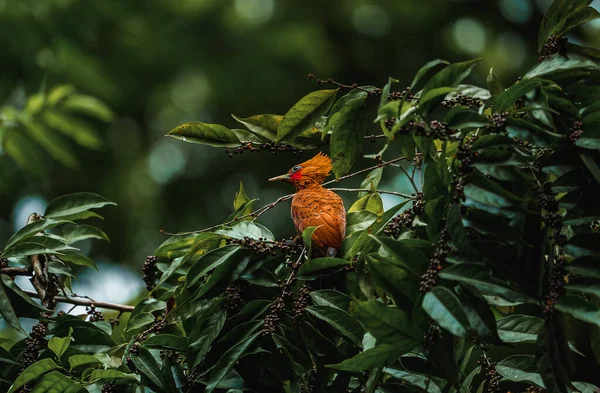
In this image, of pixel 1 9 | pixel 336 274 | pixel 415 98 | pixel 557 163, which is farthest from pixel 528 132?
pixel 1 9

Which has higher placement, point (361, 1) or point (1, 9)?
point (361, 1)

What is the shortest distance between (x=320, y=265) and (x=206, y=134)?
362 millimetres

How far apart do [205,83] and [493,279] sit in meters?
4.27

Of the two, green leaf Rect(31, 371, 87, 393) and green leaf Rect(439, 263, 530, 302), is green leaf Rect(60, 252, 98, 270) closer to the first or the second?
green leaf Rect(31, 371, 87, 393)

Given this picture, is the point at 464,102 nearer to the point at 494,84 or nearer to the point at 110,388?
the point at 494,84

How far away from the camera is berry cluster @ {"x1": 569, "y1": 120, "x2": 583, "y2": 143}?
44.9 inches

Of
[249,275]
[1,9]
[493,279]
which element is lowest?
[493,279]

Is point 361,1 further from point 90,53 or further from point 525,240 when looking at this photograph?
point 525,240

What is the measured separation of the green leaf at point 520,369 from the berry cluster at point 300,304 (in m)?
0.37

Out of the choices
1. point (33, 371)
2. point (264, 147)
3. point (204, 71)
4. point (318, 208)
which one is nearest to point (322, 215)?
point (318, 208)

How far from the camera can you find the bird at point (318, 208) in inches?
58.8

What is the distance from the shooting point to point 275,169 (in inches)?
196

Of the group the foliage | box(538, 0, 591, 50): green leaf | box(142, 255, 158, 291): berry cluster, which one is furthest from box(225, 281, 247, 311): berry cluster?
box(538, 0, 591, 50): green leaf

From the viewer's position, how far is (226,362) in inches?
49.5
